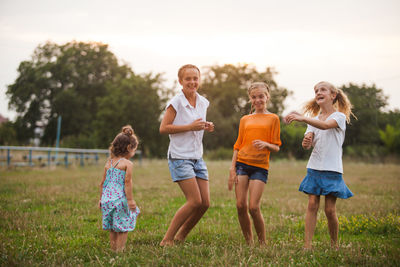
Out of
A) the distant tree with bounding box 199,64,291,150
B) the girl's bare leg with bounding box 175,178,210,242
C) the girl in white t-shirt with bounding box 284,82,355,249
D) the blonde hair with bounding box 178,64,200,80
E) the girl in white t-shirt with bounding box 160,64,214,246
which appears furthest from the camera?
the distant tree with bounding box 199,64,291,150

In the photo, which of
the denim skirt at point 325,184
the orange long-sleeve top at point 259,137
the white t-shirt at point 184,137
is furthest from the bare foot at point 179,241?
the denim skirt at point 325,184

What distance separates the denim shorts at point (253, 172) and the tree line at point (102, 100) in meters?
24.4

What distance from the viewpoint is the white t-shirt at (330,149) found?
434 centimetres

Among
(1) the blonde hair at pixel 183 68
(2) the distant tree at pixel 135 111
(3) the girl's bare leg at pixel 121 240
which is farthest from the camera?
(2) the distant tree at pixel 135 111

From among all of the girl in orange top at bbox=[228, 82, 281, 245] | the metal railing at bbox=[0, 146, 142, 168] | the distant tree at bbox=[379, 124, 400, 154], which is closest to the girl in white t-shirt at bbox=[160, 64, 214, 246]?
the girl in orange top at bbox=[228, 82, 281, 245]

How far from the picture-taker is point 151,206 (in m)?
7.39

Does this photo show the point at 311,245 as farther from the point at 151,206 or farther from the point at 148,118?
the point at 148,118

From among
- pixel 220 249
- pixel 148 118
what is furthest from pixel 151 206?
pixel 148 118

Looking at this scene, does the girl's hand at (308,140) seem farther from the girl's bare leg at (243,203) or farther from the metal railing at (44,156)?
the metal railing at (44,156)

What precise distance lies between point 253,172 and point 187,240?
49.2 inches

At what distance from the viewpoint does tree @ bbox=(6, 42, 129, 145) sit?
131ft

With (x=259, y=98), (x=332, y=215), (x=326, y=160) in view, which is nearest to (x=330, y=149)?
(x=326, y=160)

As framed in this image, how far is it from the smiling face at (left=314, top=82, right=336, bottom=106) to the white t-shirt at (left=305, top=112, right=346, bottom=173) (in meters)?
0.24

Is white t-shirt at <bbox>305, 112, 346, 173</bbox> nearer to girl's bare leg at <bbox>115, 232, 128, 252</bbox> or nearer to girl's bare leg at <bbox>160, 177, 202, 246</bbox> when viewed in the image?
girl's bare leg at <bbox>160, 177, 202, 246</bbox>
